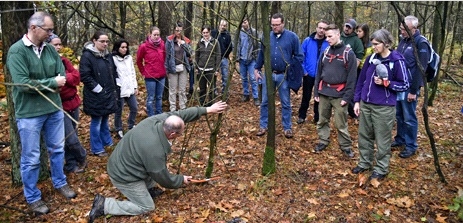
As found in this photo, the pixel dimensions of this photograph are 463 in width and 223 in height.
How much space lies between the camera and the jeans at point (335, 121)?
5.46 meters

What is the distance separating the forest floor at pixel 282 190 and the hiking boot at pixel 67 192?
8 centimetres

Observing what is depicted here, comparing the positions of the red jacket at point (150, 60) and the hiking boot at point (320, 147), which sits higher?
the red jacket at point (150, 60)

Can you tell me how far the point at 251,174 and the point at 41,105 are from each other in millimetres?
2902

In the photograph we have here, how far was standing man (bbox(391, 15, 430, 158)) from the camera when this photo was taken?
518cm

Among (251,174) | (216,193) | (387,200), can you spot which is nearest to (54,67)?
(216,193)

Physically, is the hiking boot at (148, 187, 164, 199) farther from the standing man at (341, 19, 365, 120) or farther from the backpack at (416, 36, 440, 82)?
the standing man at (341, 19, 365, 120)

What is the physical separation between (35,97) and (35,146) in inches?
23.2

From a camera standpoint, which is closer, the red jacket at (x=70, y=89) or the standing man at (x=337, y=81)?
the red jacket at (x=70, y=89)

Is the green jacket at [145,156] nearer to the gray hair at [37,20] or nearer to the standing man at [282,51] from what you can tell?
the gray hair at [37,20]

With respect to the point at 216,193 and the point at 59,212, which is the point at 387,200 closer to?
the point at 216,193

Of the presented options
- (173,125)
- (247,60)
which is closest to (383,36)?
(173,125)

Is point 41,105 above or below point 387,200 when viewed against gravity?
above

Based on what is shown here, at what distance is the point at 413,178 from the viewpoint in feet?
16.2

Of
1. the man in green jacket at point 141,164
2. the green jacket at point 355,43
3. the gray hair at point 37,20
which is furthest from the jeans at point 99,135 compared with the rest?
the green jacket at point 355,43
